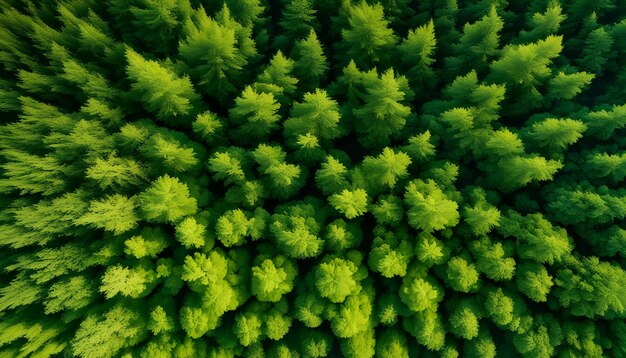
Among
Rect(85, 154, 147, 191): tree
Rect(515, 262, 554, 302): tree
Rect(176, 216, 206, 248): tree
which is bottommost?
Rect(515, 262, 554, 302): tree

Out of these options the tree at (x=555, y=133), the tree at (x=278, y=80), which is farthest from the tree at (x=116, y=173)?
the tree at (x=555, y=133)

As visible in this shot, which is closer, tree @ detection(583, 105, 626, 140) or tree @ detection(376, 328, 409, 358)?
tree @ detection(376, 328, 409, 358)

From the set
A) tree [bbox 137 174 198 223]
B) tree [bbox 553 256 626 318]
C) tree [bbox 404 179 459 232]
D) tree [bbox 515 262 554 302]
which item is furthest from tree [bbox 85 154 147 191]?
tree [bbox 553 256 626 318]

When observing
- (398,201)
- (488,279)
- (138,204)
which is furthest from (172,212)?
(488,279)

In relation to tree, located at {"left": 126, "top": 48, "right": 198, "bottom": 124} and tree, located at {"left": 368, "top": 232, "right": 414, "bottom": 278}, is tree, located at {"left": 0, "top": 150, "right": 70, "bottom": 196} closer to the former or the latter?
tree, located at {"left": 126, "top": 48, "right": 198, "bottom": 124}

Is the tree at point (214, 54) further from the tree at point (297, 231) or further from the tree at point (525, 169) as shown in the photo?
the tree at point (525, 169)

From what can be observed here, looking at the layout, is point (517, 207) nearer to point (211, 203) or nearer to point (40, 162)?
point (211, 203)

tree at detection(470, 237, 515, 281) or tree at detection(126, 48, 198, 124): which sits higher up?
tree at detection(126, 48, 198, 124)

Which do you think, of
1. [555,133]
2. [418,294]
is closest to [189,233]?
[418,294]
